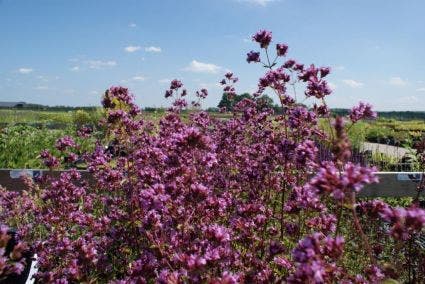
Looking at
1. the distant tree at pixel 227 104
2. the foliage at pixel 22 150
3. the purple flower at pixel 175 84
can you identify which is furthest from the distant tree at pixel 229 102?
the foliage at pixel 22 150

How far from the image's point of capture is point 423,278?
11.7 ft

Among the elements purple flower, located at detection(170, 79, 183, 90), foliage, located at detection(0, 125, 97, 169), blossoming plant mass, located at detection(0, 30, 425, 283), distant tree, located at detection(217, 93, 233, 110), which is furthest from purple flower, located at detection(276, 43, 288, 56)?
foliage, located at detection(0, 125, 97, 169)

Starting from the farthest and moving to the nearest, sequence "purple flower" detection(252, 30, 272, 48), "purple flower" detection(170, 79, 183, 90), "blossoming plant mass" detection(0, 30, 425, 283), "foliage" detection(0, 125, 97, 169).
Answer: "foliage" detection(0, 125, 97, 169) < "purple flower" detection(170, 79, 183, 90) < "purple flower" detection(252, 30, 272, 48) < "blossoming plant mass" detection(0, 30, 425, 283)

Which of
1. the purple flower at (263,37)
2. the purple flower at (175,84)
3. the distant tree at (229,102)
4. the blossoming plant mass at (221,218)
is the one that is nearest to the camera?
the blossoming plant mass at (221,218)

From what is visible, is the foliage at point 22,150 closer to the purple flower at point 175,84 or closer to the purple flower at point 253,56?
the purple flower at point 175,84

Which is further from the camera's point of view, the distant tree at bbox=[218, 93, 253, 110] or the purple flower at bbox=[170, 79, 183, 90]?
the distant tree at bbox=[218, 93, 253, 110]

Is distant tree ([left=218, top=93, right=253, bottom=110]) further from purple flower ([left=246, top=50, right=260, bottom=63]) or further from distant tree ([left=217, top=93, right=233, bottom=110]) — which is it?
purple flower ([left=246, top=50, right=260, bottom=63])

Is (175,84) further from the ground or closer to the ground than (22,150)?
further from the ground

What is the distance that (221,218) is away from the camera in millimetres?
4805

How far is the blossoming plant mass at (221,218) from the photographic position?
227 cm

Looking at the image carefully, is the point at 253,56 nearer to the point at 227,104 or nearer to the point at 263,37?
the point at 263,37

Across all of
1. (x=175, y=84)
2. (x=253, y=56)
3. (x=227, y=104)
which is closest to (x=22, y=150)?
(x=175, y=84)

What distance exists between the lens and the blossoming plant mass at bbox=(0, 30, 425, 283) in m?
2.27

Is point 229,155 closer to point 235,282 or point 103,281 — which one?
point 103,281
